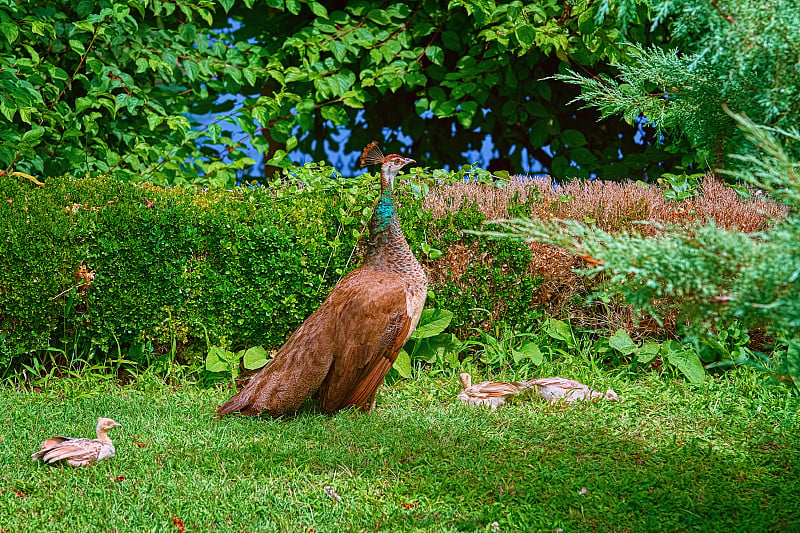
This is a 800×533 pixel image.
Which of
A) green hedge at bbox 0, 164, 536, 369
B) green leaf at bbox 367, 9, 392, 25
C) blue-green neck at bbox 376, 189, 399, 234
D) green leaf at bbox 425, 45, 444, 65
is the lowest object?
green hedge at bbox 0, 164, 536, 369

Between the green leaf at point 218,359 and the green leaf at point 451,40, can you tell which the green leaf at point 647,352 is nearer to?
the green leaf at point 218,359

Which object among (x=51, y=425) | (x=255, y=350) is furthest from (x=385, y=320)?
(x=51, y=425)

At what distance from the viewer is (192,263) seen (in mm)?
4895

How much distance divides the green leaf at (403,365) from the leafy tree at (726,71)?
2.38m

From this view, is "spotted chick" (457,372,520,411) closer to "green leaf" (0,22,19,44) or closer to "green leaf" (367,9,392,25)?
"green leaf" (367,9,392,25)

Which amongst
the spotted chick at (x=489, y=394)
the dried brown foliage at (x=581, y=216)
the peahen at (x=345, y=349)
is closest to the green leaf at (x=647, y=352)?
the dried brown foliage at (x=581, y=216)

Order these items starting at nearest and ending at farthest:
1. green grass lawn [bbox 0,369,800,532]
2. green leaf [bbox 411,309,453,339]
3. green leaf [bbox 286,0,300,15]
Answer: green grass lawn [bbox 0,369,800,532] < green leaf [bbox 411,309,453,339] < green leaf [bbox 286,0,300,15]

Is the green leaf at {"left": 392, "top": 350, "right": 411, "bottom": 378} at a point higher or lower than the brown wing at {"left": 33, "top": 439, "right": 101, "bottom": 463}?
lower

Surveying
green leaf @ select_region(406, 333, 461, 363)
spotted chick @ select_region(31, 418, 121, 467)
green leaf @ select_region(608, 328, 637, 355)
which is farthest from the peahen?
green leaf @ select_region(608, 328, 637, 355)

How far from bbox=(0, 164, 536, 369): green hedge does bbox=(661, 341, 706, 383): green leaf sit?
988mm

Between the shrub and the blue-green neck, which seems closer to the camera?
the blue-green neck

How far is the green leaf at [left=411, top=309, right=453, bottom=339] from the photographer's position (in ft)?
16.5

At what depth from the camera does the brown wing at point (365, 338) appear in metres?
4.11

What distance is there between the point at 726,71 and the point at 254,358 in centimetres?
345
